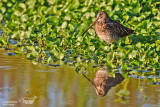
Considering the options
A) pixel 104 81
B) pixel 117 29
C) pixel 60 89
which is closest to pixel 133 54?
pixel 117 29

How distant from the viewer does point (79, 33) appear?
35.7ft

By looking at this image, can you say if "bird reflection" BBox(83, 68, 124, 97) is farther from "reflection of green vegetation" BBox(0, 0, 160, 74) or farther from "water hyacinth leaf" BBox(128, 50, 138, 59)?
"water hyacinth leaf" BBox(128, 50, 138, 59)

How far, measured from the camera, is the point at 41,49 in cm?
1008

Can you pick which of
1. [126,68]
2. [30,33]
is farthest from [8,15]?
[126,68]

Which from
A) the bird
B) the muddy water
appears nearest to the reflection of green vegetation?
the bird

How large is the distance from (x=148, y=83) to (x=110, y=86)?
651mm

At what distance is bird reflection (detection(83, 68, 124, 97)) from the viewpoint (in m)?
7.38

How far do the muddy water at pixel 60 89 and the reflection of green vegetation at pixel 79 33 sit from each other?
0.64 metres

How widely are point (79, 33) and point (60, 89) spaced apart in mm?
3634

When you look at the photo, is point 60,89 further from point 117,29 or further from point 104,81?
point 117,29

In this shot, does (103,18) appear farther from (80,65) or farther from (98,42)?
(80,65)

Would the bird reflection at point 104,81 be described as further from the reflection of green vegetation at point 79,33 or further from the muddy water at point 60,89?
the reflection of green vegetation at point 79,33

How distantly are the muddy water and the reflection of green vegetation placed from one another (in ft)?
2.11

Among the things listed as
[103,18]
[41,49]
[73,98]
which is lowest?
[73,98]
